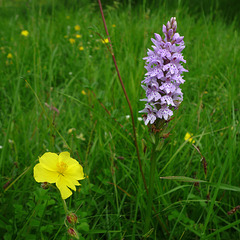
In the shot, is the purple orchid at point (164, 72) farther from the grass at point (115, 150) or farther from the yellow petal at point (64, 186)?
the yellow petal at point (64, 186)

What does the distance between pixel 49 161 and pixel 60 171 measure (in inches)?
2.3

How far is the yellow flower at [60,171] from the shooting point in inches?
40.4

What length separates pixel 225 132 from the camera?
85.3 inches

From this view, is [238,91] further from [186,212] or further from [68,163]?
[68,163]

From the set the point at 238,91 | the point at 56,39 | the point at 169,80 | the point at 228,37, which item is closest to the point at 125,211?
the point at 169,80

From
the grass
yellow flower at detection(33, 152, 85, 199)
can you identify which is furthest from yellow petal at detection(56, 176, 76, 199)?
the grass

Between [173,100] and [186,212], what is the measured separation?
807mm

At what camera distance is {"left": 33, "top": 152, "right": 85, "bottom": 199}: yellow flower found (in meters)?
1.03

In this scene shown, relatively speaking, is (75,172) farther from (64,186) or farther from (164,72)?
(164,72)

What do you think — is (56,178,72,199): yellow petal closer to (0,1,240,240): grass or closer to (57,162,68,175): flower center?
(57,162,68,175): flower center

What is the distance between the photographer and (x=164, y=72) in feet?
3.83

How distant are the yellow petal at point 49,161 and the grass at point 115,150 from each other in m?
0.17

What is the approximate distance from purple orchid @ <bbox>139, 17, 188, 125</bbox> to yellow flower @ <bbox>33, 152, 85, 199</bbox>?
1.26 ft

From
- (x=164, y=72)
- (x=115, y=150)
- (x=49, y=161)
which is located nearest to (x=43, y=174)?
(x=49, y=161)
